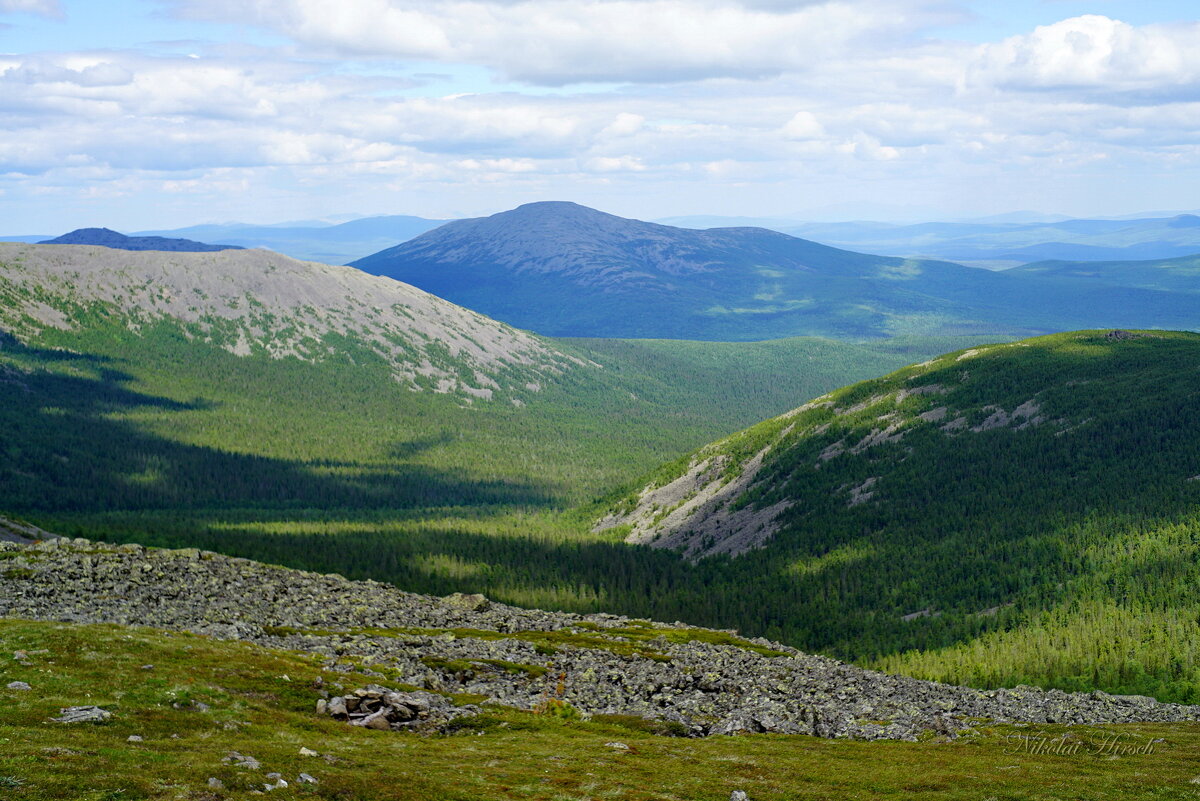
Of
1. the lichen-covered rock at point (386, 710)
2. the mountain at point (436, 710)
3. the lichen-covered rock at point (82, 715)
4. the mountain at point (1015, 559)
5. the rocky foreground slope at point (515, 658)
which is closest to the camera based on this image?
the mountain at point (436, 710)

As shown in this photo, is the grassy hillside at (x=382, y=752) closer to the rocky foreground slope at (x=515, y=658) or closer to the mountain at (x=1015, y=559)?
the rocky foreground slope at (x=515, y=658)

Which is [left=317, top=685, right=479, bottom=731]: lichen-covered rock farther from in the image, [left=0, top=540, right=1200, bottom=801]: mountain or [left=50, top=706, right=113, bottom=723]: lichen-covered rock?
[left=50, top=706, right=113, bottom=723]: lichen-covered rock

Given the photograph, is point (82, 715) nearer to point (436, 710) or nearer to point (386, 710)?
point (386, 710)

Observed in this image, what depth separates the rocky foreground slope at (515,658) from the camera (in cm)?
7212

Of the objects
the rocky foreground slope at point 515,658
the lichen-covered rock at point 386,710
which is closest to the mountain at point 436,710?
the lichen-covered rock at point 386,710

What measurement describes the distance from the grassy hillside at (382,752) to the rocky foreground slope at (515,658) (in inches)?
223

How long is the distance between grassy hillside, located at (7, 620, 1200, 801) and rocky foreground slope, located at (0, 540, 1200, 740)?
223 inches

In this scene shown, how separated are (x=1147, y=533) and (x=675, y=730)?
101324mm

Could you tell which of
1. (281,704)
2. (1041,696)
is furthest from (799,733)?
(281,704)

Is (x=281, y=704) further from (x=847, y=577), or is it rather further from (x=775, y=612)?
(x=847, y=577)

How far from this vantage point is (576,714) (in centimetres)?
6756

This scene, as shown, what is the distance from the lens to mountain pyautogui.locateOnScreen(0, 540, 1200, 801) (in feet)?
139

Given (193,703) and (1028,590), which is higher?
(193,703)

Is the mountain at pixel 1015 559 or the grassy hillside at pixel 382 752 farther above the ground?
the grassy hillside at pixel 382 752
